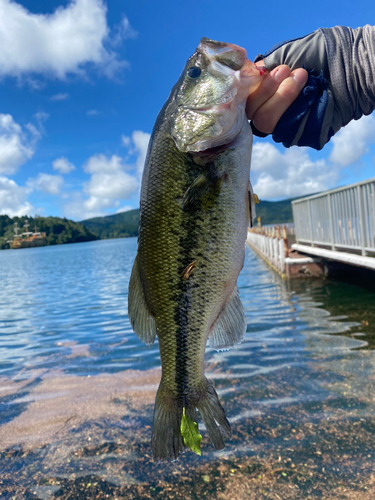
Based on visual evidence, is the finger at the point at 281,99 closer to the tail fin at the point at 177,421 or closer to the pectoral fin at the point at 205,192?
the pectoral fin at the point at 205,192

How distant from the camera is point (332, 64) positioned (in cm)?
238

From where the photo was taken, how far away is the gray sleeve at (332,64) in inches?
92.9

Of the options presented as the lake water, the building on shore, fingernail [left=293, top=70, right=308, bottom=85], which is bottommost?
the lake water

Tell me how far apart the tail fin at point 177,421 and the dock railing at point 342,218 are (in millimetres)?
9569

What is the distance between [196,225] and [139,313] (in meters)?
0.68

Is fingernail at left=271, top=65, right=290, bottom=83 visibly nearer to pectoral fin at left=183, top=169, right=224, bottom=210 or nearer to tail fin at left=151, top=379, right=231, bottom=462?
pectoral fin at left=183, top=169, right=224, bottom=210

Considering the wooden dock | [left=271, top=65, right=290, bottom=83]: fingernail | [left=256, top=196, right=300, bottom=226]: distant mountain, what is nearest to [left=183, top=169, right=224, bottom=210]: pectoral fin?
[left=271, top=65, right=290, bottom=83]: fingernail

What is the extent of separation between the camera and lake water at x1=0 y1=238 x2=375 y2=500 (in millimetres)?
4453

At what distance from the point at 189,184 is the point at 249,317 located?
442 inches

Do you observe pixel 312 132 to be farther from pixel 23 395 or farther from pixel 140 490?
pixel 23 395

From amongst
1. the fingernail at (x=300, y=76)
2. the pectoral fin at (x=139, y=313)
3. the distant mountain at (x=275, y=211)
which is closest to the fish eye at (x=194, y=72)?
the fingernail at (x=300, y=76)

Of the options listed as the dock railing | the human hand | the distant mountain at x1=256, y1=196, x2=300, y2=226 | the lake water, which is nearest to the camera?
the human hand

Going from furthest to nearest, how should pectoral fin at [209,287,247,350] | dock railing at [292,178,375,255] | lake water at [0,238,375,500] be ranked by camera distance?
dock railing at [292,178,375,255]
lake water at [0,238,375,500]
pectoral fin at [209,287,247,350]

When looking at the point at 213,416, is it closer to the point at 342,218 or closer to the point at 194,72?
the point at 194,72
